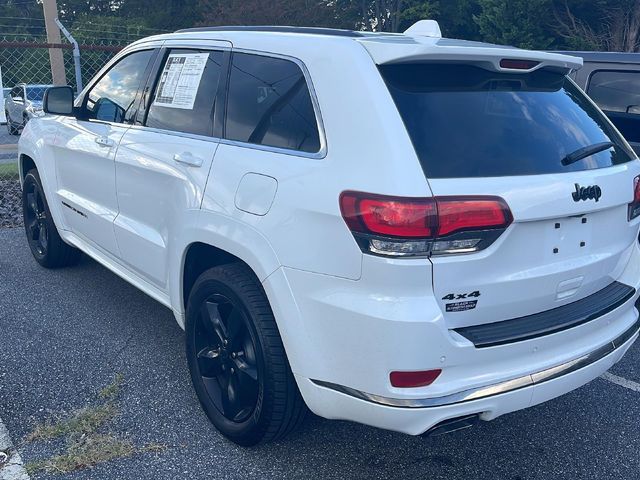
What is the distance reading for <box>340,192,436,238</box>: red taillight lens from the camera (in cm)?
216

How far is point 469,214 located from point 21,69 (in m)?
24.3

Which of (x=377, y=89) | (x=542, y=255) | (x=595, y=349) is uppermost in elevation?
(x=377, y=89)

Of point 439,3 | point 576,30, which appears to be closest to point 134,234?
point 576,30

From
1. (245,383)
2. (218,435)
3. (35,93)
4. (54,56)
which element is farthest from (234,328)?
(35,93)

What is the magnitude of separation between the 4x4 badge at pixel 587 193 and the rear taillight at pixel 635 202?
15.5 inches

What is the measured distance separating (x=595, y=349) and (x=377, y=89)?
1395mm

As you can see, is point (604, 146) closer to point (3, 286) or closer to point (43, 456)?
point (43, 456)

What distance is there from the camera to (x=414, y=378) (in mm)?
2248

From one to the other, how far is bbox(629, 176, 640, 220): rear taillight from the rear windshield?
223 mm

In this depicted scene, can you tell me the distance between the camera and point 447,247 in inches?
86.7

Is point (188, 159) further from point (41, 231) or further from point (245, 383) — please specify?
point (41, 231)

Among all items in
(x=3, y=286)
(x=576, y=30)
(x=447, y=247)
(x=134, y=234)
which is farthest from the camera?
(x=576, y=30)

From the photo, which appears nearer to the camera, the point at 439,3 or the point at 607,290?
the point at 607,290

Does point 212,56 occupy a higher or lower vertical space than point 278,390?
higher
